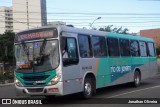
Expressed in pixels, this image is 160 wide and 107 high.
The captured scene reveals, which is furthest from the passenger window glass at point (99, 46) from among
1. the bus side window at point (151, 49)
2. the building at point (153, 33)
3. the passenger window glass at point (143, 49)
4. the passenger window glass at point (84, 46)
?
the building at point (153, 33)

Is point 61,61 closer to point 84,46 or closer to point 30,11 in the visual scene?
point 84,46

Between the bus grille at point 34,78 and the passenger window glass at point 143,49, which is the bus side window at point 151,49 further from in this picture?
the bus grille at point 34,78

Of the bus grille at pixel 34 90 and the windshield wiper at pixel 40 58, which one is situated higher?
the windshield wiper at pixel 40 58

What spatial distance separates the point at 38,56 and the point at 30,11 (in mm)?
39454

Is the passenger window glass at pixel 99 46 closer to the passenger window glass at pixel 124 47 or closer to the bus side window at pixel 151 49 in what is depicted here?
the passenger window glass at pixel 124 47

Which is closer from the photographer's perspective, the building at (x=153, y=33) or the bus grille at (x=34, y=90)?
the bus grille at (x=34, y=90)

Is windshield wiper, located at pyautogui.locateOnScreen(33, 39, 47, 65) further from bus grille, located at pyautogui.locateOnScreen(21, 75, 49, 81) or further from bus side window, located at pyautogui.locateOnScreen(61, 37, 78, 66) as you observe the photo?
bus side window, located at pyautogui.locateOnScreen(61, 37, 78, 66)

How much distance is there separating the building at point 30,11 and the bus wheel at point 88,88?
116 ft

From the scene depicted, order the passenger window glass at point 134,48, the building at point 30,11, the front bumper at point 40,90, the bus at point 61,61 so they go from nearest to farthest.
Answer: the front bumper at point 40,90
the bus at point 61,61
the passenger window glass at point 134,48
the building at point 30,11

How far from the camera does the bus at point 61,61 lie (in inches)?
479

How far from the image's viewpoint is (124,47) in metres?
17.5

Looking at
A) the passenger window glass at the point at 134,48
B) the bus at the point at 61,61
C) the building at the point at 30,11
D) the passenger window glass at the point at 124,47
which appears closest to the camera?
the bus at the point at 61,61

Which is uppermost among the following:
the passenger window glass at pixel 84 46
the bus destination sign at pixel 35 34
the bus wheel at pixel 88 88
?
the bus destination sign at pixel 35 34

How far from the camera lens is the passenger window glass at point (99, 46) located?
14.7 meters
